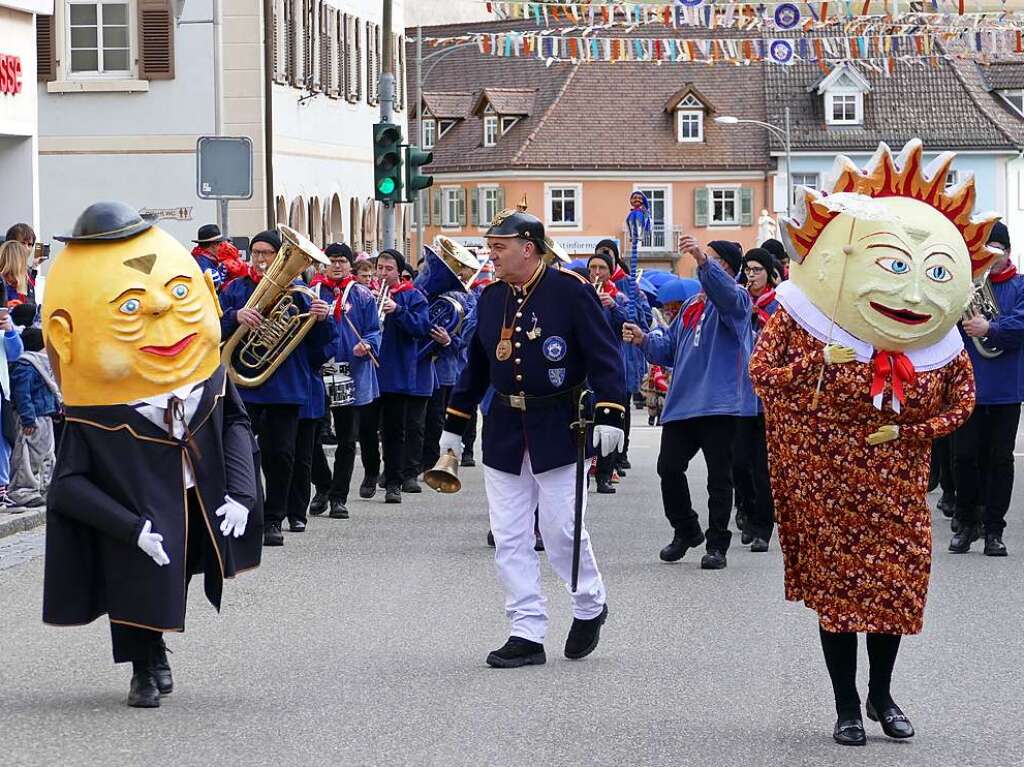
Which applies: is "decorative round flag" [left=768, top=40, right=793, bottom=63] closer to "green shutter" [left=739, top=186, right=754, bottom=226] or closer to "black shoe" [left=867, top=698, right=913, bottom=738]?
"black shoe" [left=867, top=698, right=913, bottom=738]

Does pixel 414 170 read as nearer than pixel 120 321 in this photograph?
No

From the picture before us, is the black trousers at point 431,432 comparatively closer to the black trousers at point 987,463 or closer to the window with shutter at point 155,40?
the black trousers at point 987,463

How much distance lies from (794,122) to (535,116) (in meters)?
9.07

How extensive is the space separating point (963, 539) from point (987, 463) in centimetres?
47

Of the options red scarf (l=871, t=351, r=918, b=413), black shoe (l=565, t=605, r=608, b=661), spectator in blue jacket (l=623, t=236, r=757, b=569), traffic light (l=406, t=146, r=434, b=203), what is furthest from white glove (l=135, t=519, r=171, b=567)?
traffic light (l=406, t=146, r=434, b=203)

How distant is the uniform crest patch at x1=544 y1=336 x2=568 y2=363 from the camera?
8781mm

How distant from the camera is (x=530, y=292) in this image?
8.86 metres

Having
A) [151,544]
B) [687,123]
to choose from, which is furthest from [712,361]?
[687,123]

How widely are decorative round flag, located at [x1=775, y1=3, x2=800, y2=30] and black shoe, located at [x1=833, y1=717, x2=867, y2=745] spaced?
23206 millimetres

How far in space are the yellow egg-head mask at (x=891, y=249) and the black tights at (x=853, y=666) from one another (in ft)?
3.27

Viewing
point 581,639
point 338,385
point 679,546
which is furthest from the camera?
Answer: point 338,385

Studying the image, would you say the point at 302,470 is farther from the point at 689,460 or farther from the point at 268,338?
the point at 689,460

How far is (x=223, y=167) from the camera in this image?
61.6ft

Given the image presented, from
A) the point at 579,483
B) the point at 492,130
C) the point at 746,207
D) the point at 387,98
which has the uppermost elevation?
the point at 492,130
